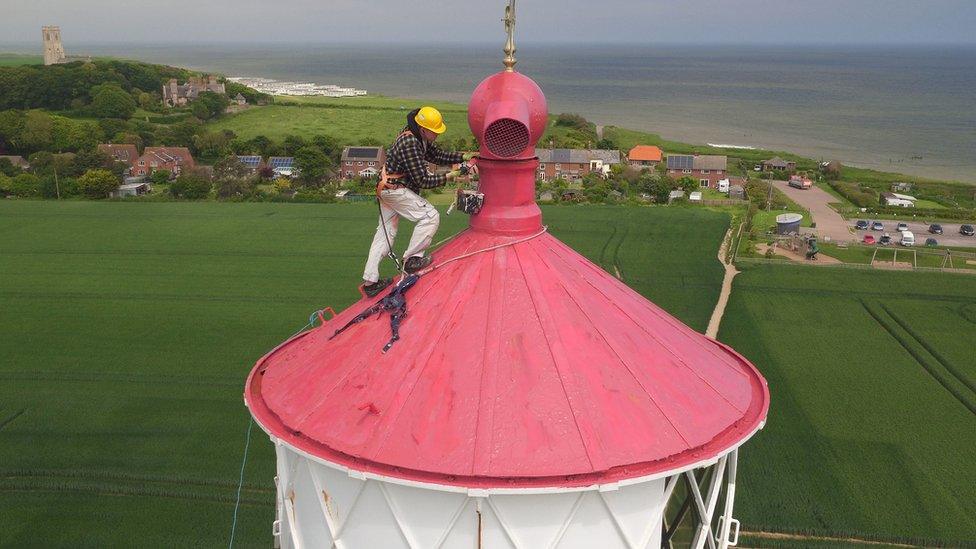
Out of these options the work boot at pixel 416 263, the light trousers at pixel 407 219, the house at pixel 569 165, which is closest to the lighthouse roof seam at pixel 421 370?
the work boot at pixel 416 263

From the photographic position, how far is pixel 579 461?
623 cm

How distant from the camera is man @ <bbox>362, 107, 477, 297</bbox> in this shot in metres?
8.29

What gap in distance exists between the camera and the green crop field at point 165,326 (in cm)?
2184

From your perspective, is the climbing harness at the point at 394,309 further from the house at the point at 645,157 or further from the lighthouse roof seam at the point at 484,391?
the house at the point at 645,157

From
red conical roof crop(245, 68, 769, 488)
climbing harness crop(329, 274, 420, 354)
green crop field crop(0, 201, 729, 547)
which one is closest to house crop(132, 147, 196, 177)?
green crop field crop(0, 201, 729, 547)

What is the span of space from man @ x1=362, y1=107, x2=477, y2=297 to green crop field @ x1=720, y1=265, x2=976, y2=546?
676 inches

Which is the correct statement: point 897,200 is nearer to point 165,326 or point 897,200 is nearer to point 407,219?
point 165,326

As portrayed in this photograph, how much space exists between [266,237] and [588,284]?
50.2m

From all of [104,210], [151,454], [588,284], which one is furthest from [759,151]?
[588,284]

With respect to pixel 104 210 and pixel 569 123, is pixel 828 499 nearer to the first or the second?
pixel 104 210

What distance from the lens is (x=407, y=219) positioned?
28.3ft

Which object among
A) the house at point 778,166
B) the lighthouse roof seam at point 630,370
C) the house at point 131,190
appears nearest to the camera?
the lighthouse roof seam at point 630,370

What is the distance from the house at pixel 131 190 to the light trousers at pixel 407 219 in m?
75.3

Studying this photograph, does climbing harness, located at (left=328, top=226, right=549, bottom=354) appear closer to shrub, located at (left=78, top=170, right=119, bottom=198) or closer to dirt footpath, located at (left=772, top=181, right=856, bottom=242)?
dirt footpath, located at (left=772, top=181, right=856, bottom=242)
